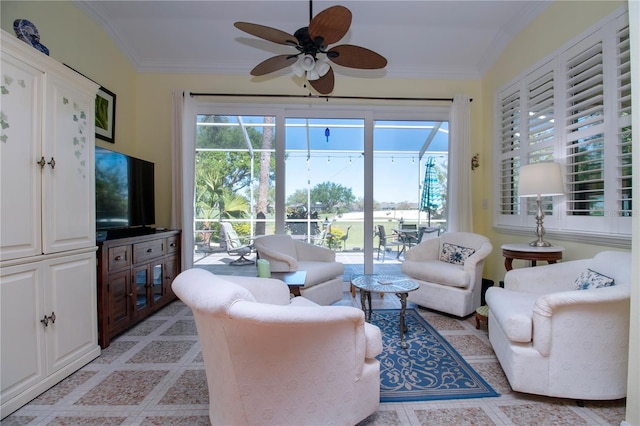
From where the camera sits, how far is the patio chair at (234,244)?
13.0 feet

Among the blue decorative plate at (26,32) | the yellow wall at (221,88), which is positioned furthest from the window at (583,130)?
the blue decorative plate at (26,32)

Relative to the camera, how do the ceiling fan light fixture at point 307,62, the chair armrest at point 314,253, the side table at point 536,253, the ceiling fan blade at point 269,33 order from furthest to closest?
1. the chair armrest at point 314,253
2. the side table at point 536,253
3. the ceiling fan light fixture at point 307,62
4. the ceiling fan blade at point 269,33

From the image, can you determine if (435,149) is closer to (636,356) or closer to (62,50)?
(636,356)

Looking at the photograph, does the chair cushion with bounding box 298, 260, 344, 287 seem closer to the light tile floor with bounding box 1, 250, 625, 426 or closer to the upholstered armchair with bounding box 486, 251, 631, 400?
the light tile floor with bounding box 1, 250, 625, 426

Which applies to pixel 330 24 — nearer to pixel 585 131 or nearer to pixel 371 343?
pixel 371 343

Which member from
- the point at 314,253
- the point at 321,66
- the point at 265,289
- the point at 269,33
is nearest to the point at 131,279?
the point at 265,289

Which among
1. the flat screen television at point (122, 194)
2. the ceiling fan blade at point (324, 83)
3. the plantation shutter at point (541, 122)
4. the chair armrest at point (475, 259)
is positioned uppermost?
the ceiling fan blade at point (324, 83)

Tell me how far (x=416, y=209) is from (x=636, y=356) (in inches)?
118

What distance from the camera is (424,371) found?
1.94 m

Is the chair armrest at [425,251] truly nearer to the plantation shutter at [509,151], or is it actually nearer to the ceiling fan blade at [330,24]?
the plantation shutter at [509,151]

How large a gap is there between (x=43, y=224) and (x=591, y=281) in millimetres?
3567

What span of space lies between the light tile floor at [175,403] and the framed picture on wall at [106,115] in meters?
2.30

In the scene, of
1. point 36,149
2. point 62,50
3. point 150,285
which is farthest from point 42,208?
point 62,50

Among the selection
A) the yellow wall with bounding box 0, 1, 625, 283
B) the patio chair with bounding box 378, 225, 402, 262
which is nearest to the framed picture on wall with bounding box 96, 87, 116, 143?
the yellow wall with bounding box 0, 1, 625, 283
